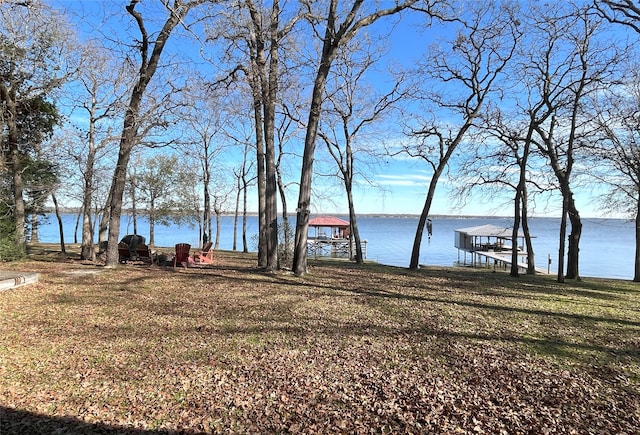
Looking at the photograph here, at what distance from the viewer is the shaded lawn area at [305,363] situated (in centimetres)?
320

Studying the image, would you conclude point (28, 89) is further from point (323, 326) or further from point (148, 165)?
point (148, 165)

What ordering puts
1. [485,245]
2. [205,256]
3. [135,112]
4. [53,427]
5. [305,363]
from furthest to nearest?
[485,245]
[205,256]
[135,112]
[305,363]
[53,427]

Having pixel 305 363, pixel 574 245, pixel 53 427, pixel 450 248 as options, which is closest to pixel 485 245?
pixel 450 248

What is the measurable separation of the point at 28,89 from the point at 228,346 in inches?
478

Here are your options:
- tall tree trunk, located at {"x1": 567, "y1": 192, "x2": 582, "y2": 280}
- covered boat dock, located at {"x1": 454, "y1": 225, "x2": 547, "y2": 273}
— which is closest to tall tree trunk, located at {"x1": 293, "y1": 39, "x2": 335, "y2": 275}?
tall tree trunk, located at {"x1": 567, "y1": 192, "x2": 582, "y2": 280}

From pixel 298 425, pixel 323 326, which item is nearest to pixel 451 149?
pixel 323 326

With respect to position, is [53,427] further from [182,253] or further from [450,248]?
[450,248]

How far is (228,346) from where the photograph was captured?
15.8 feet

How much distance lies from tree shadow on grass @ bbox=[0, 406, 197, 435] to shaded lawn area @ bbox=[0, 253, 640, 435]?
1 centimetres

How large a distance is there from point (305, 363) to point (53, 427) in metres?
2.34

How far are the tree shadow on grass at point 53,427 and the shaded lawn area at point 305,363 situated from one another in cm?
1

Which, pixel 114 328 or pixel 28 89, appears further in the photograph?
pixel 28 89

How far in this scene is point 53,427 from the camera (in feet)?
9.82

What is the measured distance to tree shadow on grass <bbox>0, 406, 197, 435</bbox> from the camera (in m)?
2.93
